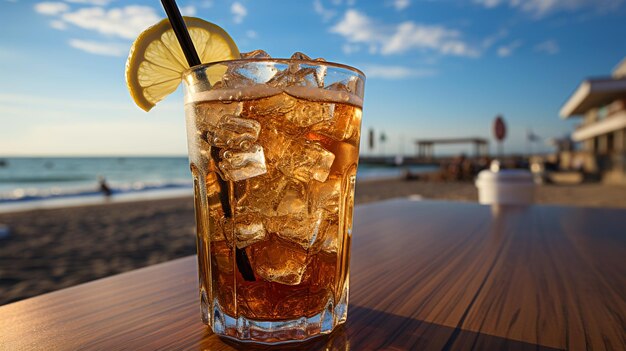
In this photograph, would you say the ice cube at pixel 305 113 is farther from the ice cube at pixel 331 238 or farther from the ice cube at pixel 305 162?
the ice cube at pixel 331 238

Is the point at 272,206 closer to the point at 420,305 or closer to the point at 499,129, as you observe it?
the point at 420,305

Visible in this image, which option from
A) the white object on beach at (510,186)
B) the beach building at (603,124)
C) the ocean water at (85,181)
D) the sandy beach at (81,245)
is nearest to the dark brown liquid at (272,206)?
the white object on beach at (510,186)

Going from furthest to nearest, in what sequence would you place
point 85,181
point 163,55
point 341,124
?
1. point 85,181
2. point 163,55
3. point 341,124

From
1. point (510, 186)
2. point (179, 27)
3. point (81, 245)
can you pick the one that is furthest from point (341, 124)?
point (81, 245)

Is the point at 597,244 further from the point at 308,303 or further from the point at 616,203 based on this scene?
the point at 616,203

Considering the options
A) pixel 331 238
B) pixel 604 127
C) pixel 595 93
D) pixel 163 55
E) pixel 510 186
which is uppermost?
pixel 595 93
